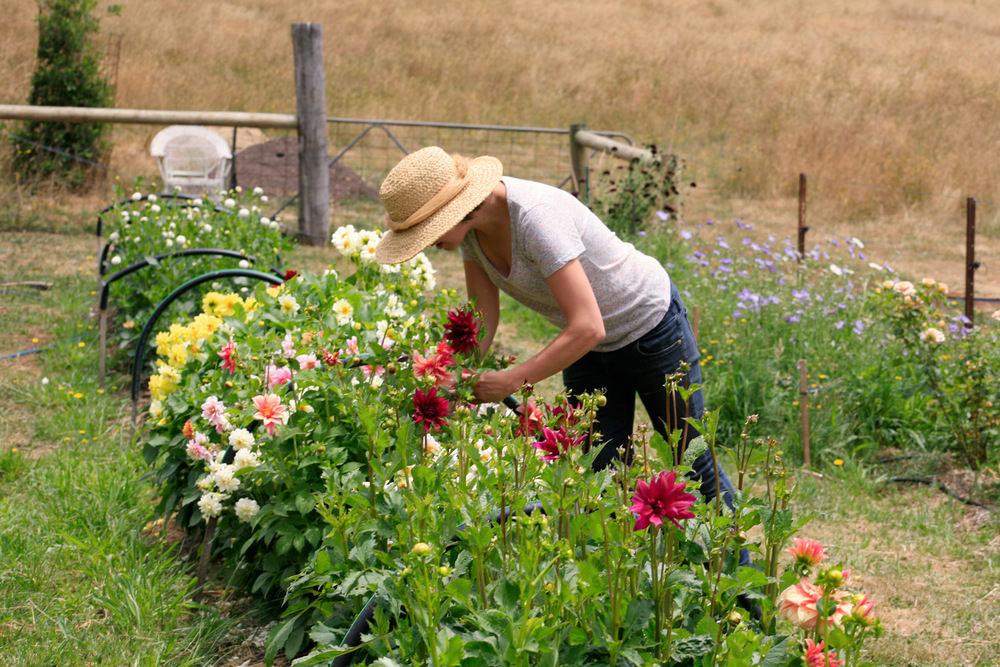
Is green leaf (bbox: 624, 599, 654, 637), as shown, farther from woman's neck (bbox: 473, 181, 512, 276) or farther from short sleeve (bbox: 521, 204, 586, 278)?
woman's neck (bbox: 473, 181, 512, 276)

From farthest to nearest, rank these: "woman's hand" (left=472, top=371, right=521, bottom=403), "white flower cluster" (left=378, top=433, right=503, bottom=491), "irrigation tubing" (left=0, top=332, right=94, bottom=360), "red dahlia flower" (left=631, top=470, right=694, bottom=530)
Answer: "irrigation tubing" (left=0, top=332, right=94, bottom=360) < "woman's hand" (left=472, top=371, right=521, bottom=403) < "white flower cluster" (left=378, top=433, right=503, bottom=491) < "red dahlia flower" (left=631, top=470, right=694, bottom=530)

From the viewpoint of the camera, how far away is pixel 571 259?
6.68ft

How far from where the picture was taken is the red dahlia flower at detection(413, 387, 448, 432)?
1712 mm

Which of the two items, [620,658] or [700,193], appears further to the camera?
[700,193]

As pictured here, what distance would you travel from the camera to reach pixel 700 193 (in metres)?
10.5

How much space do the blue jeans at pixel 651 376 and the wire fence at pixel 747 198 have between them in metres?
5.41

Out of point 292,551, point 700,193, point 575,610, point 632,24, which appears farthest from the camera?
point 632,24

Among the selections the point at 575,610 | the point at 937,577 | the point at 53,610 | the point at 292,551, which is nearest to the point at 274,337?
the point at 292,551

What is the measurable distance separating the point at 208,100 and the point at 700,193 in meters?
7.03

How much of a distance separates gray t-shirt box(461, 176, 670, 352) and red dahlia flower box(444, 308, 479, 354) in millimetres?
315

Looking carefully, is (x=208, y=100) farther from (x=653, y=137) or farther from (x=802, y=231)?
(x=802, y=231)

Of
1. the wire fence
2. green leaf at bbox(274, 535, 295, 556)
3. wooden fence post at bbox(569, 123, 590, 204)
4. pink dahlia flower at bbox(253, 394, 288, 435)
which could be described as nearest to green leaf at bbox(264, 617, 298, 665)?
green leaf at bbox(274, 535, 295, 556)

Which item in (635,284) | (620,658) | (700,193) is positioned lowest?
(700,193)

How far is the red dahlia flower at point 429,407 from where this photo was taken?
67.4 inches
